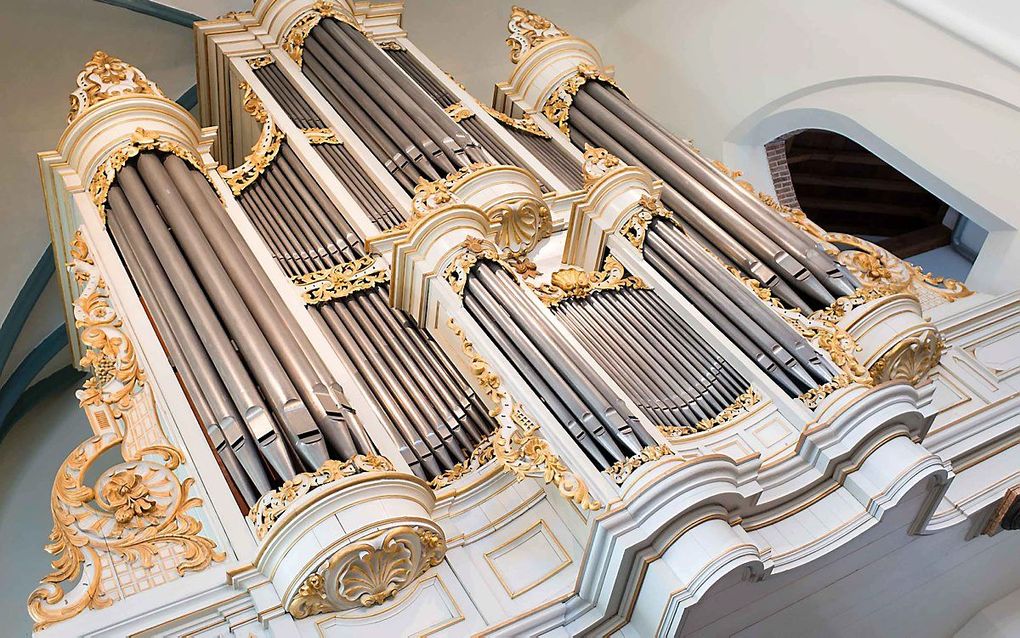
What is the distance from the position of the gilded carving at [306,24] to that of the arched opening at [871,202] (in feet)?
14.9

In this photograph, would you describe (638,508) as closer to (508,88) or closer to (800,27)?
(508,88)

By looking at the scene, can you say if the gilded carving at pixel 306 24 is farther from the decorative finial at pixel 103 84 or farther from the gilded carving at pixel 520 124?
the decorative finial at pixel 103 84

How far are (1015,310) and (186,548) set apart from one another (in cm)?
602

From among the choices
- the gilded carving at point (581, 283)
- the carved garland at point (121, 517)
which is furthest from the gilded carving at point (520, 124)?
the carved garland at point (121, 517)

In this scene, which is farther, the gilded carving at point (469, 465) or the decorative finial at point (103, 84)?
the decorative finial at point (103, 84)

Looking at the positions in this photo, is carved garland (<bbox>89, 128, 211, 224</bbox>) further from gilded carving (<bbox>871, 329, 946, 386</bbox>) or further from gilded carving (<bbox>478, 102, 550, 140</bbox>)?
gilded carving (<bbox>871, 329, 946, 386</bbox>)

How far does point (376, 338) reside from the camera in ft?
20.1

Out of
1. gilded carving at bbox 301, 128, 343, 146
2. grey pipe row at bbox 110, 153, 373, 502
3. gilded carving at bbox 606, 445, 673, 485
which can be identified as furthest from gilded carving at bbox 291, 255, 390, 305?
gilded carving at bbox 606, 445, 673, 485

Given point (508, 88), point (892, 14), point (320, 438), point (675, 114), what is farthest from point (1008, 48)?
point (320, 438)

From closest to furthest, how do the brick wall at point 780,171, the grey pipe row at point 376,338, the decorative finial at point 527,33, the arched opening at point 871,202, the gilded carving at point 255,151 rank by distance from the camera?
the grey pipe row at point 376,338 → the gilded carving at point 255,151 → the decorative finial at point 527,33 → the brick wall at point 780,171 → the arched opening at point 871,202

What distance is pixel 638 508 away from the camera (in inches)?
185

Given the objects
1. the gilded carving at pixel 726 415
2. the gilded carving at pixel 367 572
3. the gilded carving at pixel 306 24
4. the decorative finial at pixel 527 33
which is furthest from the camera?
the decorative finial at pixel 527 33

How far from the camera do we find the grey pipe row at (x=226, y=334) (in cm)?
484

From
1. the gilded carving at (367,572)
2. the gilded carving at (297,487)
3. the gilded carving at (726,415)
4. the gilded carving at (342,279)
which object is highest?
the gilded carving at (342,279)
